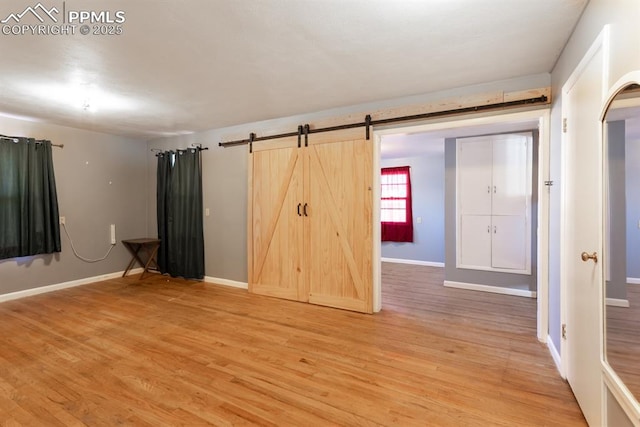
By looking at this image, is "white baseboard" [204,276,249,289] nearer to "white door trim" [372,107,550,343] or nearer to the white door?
"white door trim" [372,107,550,343]

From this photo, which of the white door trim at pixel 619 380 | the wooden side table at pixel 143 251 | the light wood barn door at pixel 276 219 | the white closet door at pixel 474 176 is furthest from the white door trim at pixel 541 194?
the wooden side table at pixel 143 251

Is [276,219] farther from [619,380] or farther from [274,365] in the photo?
[619,380]

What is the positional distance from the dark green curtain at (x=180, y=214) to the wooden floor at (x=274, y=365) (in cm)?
118

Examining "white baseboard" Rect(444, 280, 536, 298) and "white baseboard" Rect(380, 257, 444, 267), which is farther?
"white baseboard" Rect(380, 257, 444, 267)

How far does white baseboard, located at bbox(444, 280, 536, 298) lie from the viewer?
4.36 meters

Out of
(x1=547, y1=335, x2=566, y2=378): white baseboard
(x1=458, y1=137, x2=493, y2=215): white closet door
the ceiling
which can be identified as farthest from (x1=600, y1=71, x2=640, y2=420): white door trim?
(x1=458, y1=137, x2=493, y2=215): white closet door

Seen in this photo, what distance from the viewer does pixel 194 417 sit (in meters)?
1.87

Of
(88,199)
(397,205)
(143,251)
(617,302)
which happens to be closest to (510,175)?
(397,205)

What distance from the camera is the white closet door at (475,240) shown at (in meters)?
4.74

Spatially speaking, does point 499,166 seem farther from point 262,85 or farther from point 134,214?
point 134,214

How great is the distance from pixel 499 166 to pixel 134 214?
6199 millimetres

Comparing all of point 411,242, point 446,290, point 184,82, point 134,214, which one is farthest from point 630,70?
point 134,214

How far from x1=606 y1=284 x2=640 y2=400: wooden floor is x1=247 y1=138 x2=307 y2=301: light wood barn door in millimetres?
3065

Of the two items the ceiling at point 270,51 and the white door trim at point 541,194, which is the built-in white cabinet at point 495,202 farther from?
the ceiling at point 270,51
